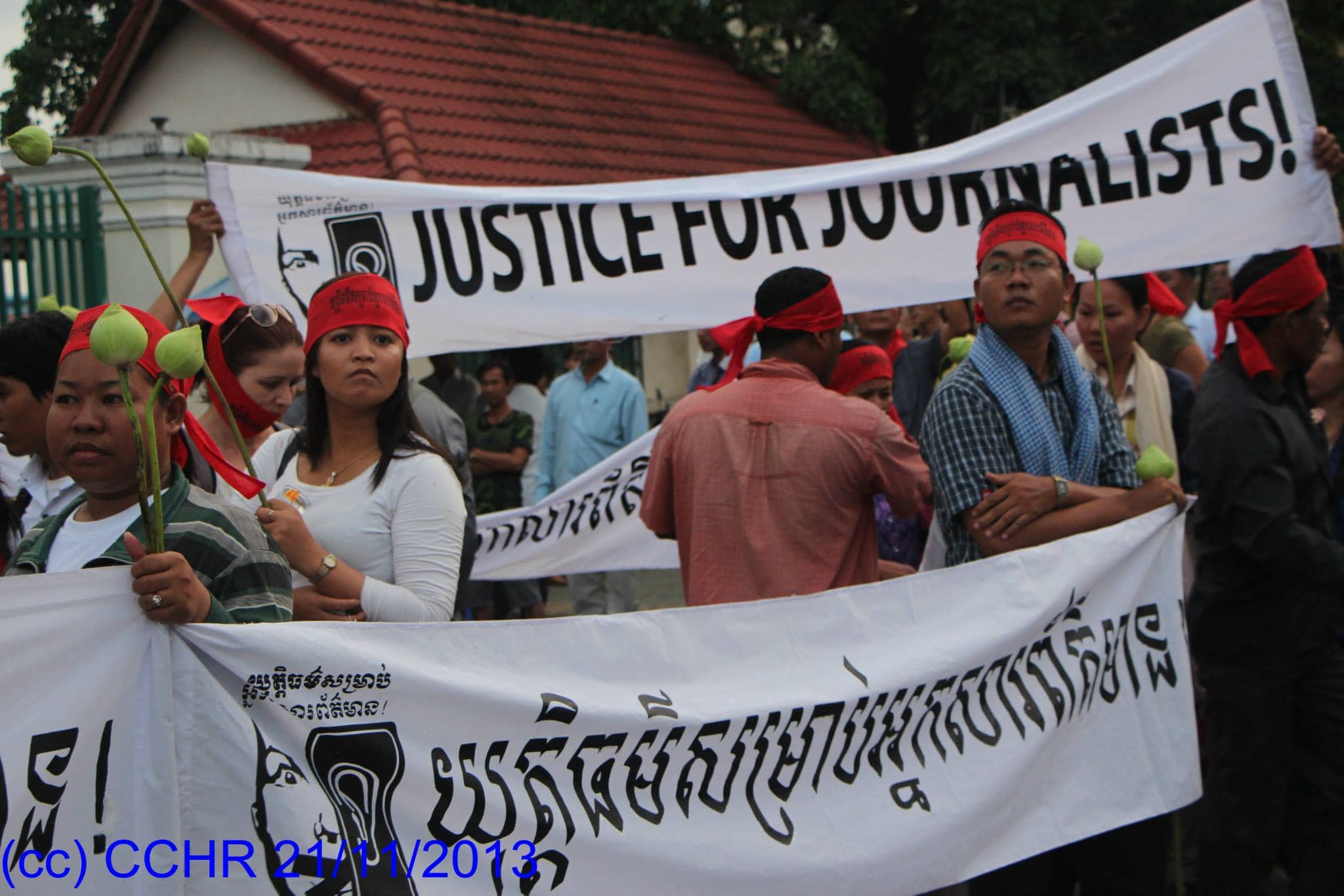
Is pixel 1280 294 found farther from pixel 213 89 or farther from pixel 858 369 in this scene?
pixel 213 89

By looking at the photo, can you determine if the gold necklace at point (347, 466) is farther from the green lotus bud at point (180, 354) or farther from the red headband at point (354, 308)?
the green lotus bud at point (180, 354)

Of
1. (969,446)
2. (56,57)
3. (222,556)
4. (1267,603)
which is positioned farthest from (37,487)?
(56,57)

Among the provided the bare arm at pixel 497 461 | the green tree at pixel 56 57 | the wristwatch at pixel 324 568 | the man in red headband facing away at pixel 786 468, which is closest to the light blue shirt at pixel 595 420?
the bare arm at pixel 497 461

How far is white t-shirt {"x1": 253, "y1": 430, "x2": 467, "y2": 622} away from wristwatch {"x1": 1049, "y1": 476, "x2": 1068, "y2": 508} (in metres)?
1.47

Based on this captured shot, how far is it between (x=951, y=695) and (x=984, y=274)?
1134 mm

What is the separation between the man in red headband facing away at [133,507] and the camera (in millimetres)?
2688

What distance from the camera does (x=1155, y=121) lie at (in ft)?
17.7

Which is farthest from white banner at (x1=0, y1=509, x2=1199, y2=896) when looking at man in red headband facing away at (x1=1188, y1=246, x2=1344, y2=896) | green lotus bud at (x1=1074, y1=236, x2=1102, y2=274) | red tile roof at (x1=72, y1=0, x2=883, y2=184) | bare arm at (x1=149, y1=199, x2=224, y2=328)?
red tile roof at (x1=72, y1=0, x2=883, y2=184)

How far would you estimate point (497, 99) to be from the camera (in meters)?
16.2

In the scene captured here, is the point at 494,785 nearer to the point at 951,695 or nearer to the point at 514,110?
the point at 951,695

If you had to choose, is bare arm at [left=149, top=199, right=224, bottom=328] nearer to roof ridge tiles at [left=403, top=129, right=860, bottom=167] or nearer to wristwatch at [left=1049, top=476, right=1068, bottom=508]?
wristwatch at [left=1049, top=476, right=1068, bottom=508]

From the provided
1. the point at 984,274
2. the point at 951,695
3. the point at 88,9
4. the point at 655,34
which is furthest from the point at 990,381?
the point at 88,9

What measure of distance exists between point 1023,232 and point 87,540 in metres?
2.44

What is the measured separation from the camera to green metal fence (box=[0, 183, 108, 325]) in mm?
8250
